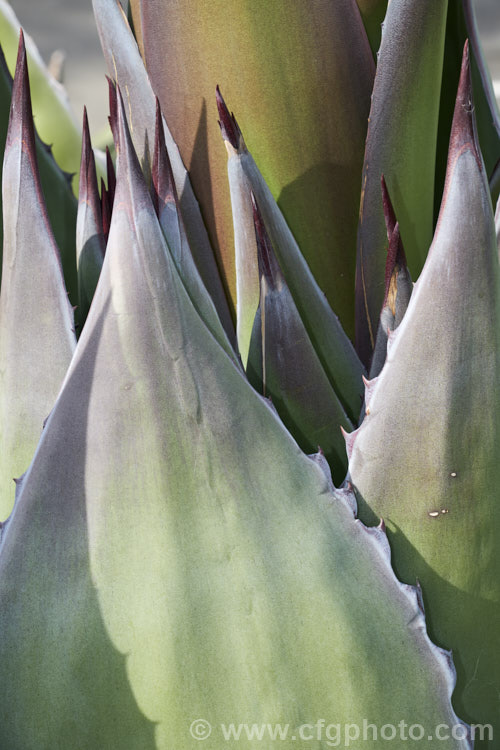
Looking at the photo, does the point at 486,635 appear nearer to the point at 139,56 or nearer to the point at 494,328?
the point at 494,328

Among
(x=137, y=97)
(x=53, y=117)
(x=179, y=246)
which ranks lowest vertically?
(x=179, y=246)

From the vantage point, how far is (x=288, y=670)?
34 centimetres

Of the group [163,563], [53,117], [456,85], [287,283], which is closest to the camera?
[163,563]

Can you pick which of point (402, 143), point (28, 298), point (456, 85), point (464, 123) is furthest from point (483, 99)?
point (28, 298)

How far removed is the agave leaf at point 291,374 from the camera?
1.32 ft

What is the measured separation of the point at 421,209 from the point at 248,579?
11.4 inches

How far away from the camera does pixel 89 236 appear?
49 centimetres

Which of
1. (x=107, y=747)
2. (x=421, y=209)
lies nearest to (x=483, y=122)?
(x=421, y=209)

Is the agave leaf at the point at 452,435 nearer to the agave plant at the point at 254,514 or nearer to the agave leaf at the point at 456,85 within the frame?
the agave plant at the point at 254,514

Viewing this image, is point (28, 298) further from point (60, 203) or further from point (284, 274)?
point (60, 203)

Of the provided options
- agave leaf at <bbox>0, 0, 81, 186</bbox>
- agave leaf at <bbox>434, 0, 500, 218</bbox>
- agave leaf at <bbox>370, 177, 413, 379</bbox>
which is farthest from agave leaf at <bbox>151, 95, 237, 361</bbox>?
→ agave leaf at <bbox>0, 0, 81, 186</bbox>

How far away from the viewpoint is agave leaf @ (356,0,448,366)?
0.44 metres

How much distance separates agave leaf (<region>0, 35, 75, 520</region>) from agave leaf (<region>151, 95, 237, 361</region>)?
8 centimetres

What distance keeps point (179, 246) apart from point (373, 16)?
0.26 m
